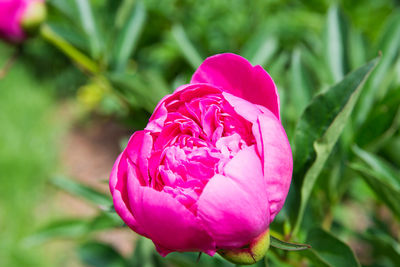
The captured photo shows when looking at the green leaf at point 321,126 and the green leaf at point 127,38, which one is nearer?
the green leaf at point 321,126

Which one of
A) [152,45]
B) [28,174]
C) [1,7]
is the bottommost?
[28,174]

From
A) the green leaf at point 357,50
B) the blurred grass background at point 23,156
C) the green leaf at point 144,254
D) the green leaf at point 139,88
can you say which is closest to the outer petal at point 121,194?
the green leaf at point 139,88

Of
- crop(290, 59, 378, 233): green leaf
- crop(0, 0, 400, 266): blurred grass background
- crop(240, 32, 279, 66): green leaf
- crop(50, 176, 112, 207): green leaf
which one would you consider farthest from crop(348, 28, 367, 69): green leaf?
crop(50, 176, 112, 207): green leaf

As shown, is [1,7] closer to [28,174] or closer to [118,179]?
[118,179]

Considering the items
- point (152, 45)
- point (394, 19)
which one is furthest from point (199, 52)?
point (152, 45)

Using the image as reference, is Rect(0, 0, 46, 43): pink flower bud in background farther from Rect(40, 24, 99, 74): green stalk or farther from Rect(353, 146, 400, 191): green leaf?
Rect(353, 146, 400, 191): green leaf

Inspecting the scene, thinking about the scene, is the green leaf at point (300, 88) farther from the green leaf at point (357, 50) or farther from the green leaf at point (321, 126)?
the green leaf at point (321, 126)

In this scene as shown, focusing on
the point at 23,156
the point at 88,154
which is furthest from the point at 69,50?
the point at 88,154
